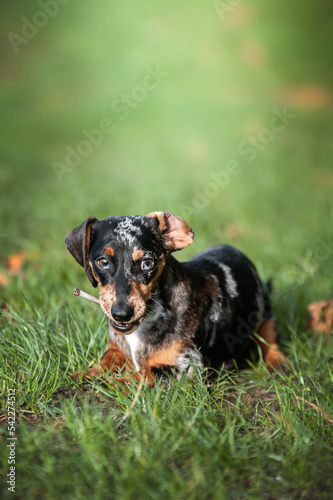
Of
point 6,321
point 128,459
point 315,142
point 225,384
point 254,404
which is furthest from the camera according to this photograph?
point 315,142

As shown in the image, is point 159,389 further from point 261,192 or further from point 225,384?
point 261,192

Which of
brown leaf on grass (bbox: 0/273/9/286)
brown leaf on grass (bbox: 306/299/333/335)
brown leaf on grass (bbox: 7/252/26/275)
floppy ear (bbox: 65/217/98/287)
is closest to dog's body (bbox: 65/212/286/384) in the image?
floppy ear (bbox: 65/217/98/287)

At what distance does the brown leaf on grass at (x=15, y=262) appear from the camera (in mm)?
4848

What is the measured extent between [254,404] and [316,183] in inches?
235

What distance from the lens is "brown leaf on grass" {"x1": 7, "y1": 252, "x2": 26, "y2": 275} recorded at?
4.85 metres

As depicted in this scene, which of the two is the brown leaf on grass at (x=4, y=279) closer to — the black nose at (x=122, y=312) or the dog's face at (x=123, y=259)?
the dog's face at (x=123, y=259)

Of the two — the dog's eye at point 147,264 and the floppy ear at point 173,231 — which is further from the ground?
the floppy ear at point 173,231

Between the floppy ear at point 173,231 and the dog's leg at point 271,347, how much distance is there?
1.00 m

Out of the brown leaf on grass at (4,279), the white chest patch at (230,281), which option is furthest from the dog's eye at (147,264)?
the brown leaf on grass at (4,279)

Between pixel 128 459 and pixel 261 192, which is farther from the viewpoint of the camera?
pixel 261 192

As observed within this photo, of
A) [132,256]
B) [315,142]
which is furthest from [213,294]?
[315,142]

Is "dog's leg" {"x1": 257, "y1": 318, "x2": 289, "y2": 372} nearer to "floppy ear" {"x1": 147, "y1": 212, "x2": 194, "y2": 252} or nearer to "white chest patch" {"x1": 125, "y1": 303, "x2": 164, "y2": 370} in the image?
"white chest patch" {"x1": 125, "y1": 303, "x2": 164, "y2": 370}

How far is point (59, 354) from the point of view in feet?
9.93

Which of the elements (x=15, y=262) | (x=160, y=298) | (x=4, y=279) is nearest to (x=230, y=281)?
(x=160, y=298)
